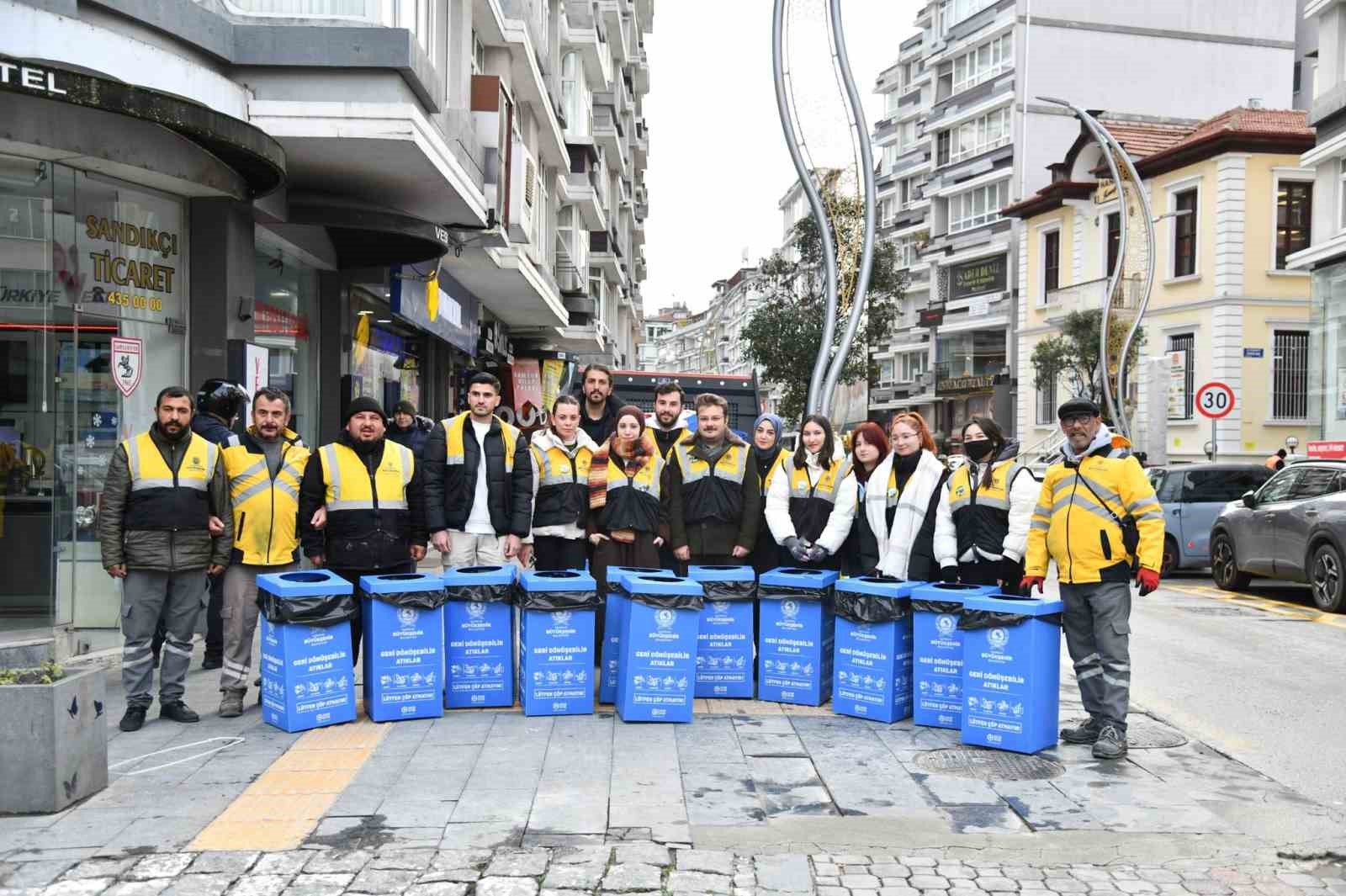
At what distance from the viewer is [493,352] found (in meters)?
27.3

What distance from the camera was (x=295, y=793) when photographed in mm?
5934

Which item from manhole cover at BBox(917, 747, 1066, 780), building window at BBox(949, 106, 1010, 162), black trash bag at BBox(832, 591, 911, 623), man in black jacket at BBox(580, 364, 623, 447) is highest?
building window at BBox(949, 106, 1010, 162)

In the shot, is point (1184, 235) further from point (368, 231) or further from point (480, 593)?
point (480, 593)

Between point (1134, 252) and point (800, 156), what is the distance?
2561cm

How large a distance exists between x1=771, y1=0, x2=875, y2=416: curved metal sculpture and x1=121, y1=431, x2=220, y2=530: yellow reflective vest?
915 centimetres

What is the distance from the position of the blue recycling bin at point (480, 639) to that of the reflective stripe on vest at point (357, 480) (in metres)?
0.65

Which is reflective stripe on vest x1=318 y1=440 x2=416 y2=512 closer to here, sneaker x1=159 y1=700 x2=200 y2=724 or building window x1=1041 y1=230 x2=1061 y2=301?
sneaker x1=159 y1=700 x2=200 y2=724

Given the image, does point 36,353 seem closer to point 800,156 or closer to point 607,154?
point 800,156

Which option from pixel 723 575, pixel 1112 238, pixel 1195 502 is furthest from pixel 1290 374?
pixel 723 575

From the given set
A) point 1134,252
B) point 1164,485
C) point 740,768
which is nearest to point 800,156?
point 1164,485

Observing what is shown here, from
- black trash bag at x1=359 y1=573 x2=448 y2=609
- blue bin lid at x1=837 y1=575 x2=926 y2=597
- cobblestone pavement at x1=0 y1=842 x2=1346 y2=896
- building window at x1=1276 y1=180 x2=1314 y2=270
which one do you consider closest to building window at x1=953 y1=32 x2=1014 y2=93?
building window at x1=1276 y1=180 x2=1314 y2=270

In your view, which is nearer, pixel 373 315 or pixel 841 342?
pixel 841 342

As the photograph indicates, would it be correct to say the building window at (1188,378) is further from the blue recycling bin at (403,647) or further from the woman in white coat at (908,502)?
the blue recycling bin at (403,647)

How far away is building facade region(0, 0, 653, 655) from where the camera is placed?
9.01 meters
